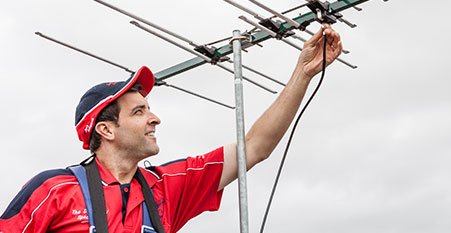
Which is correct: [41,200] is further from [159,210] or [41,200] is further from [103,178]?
[159,210]

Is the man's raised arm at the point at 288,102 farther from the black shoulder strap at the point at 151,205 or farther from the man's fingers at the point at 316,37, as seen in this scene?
the black shoulder strap at the point at 151,205

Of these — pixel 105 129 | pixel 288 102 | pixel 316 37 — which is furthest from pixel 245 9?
pixel 105 129

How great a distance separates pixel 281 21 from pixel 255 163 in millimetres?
918

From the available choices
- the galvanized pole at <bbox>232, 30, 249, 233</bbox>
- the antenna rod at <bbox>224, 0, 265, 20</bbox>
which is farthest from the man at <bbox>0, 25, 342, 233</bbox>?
the antenna rod at <bbox>224, 0, 265, 20</bbox>

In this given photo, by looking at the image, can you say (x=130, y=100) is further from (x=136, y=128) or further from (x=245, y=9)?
(x=245, y=9)

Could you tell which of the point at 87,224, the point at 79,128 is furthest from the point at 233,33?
the point at 87,224

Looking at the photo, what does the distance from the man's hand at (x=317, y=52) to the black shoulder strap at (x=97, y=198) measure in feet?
4.50

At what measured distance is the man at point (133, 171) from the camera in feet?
13.5

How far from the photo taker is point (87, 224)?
409cm

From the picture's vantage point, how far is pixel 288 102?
4.51m

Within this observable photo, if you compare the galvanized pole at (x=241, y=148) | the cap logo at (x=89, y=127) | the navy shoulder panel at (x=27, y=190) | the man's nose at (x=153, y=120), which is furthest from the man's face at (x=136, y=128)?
the galvanized pole at (x=241, y=148)

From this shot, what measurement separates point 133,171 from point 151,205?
32 centimetres

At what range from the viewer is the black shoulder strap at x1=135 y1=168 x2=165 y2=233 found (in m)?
4.24

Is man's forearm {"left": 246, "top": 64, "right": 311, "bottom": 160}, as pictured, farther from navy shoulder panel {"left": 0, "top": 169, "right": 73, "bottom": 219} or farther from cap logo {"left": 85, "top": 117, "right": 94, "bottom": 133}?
navy shoulder panel {"left": 0, "top": 169, "right": 73, "bottom": 219}
